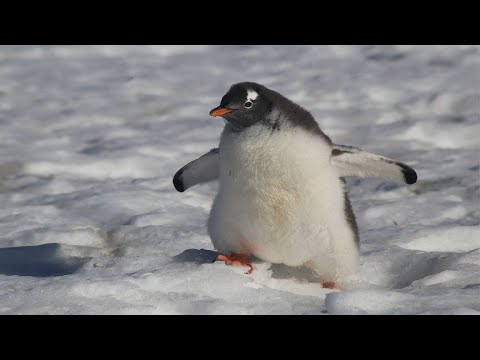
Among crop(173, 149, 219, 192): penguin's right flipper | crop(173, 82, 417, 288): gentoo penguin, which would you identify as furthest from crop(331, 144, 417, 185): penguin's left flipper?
Answer: crop(173, 149, 219, 192): penguin's right flipper

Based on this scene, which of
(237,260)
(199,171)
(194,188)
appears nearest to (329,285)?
(237,260)

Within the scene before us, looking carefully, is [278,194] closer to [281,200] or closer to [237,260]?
[281,200]

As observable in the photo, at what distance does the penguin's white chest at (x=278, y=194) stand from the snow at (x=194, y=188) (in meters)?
0.13

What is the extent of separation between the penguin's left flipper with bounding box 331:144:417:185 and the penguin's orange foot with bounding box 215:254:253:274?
50 cm

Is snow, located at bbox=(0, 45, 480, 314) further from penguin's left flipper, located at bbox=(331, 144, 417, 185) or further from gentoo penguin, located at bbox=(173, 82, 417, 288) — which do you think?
penguin's left flipper, located at bbox=(331, 144, 417, 185)

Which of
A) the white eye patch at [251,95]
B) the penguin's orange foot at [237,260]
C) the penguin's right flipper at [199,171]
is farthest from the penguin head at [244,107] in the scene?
the penguin's orange foot at [237,260]

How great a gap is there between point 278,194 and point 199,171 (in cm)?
52

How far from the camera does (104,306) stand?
2674 millimetres

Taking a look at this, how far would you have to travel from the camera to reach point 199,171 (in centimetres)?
343

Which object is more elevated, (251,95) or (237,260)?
(251,95)

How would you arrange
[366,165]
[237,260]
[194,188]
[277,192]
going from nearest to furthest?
[277,192] → [237,260] → [366,165] → [194,188]

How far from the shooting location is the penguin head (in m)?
3.04

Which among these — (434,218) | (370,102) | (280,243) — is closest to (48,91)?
(370,102)

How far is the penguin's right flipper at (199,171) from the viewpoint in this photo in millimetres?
3371
